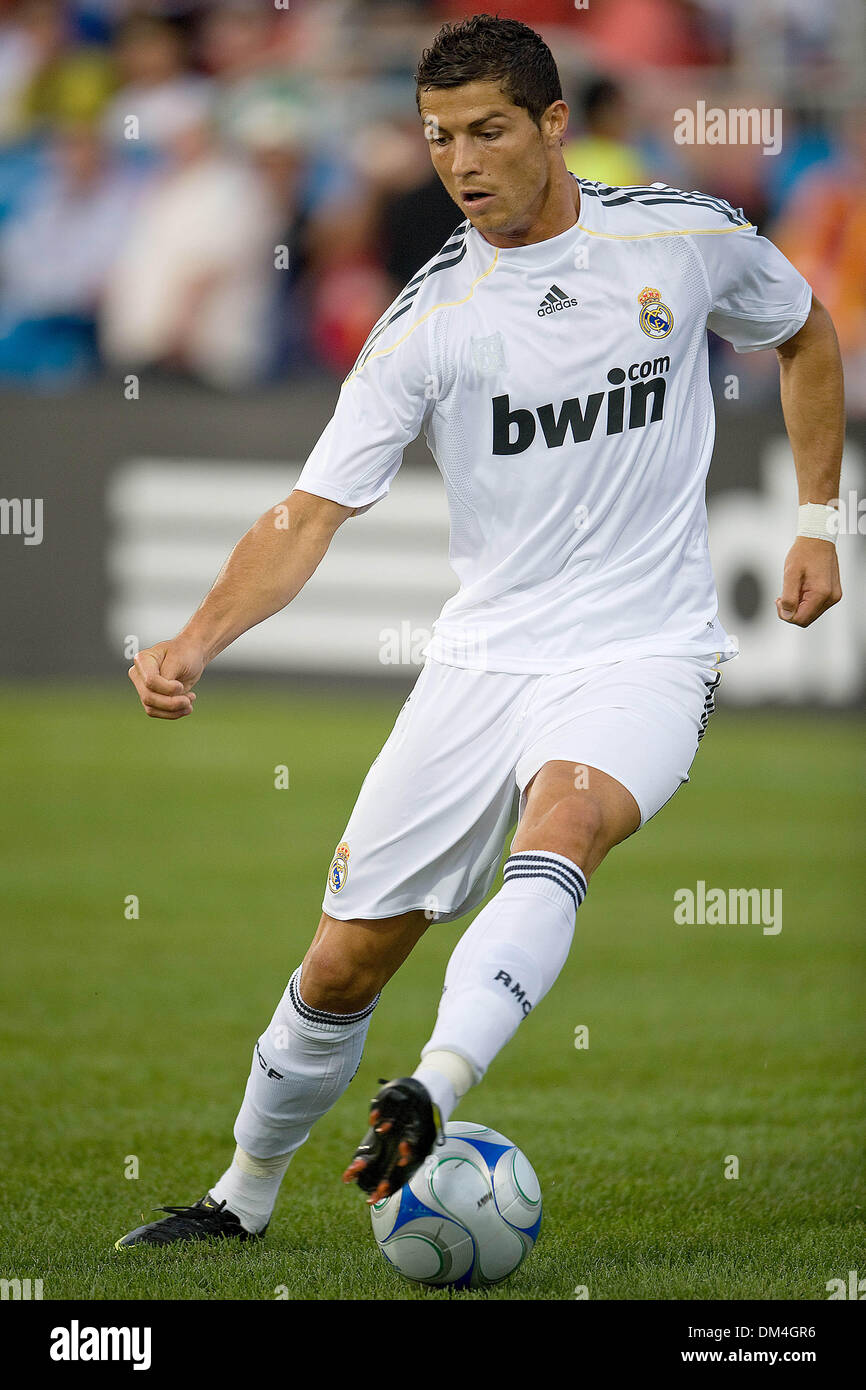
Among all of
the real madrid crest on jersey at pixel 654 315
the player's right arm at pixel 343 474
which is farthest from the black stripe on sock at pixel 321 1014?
the real madrid crest on jersey at pixel 654 315

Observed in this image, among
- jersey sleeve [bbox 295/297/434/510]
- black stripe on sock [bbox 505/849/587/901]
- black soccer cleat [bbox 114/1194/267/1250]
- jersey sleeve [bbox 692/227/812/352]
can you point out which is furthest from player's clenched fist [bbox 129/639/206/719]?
jersey sleeve [bbox 692/227/812/352]

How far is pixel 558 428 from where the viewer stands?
4.15 meters

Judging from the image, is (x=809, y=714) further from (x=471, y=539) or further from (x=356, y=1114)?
(x=471, y=539)

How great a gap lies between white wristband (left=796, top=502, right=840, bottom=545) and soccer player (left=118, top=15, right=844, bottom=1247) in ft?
0.45

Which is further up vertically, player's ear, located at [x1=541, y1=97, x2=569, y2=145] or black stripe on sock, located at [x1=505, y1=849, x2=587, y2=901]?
player's ear, located at [x1=541, y1=97, x2=569, y2=145]

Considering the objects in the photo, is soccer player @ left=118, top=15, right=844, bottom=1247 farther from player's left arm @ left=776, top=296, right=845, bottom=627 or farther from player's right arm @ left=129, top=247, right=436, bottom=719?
player's left arm @ left=776, top=296, right=845, bottom=627

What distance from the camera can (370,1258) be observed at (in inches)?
171

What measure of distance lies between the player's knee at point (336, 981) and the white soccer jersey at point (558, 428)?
0.73m

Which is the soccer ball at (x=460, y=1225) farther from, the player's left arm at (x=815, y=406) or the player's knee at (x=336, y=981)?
the player's left arm at (x=815, y=406)

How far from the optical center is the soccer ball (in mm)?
4117

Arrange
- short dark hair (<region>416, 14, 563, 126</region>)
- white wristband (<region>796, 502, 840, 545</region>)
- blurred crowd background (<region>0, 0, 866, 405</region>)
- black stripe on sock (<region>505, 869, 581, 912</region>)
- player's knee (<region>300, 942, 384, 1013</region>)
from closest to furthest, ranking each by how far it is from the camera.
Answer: black stripe on sock (<region>505, 869, 581, 912</region>)
short dark hair (<region>416, 14, 563, 126</region>)
player's knee (<region>300, 942, 384, 1013</region>)
white wristband (<region>796, 502, 840, 545</region>)
blurred crowd background (<region>0, 0, 866, 405</region>)

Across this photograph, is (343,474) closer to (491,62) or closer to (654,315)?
(654,315)

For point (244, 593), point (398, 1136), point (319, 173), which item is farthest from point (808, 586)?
point (319, 173)
